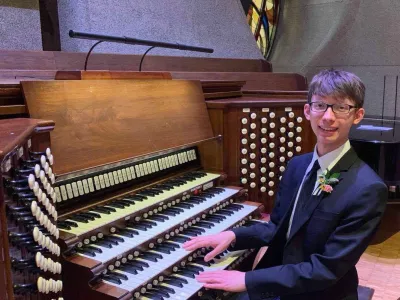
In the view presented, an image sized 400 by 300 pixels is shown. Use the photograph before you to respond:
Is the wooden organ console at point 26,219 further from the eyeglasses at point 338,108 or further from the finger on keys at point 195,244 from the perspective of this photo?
the eyeglasses at point 338,108

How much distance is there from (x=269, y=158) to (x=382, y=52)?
14.5 feet

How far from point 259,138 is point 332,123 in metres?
1.37

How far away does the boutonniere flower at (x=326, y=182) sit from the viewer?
Answer: 1.53 m

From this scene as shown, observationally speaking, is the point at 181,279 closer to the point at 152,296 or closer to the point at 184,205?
the point at 152,296

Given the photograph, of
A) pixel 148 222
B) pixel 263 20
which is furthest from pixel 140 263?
pixel 263 20

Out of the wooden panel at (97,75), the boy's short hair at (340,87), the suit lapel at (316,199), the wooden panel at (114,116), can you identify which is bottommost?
the suit lapel at (316,199)

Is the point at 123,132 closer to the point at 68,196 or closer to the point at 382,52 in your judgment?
the point at 68,196

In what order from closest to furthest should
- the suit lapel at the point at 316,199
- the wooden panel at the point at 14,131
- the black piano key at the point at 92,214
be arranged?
the wooden panel at the point at 14,131 → the suit lapel at the point at 316,199 → the black piano key at the point at 92,214

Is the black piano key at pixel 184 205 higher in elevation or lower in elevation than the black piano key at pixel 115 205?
lower

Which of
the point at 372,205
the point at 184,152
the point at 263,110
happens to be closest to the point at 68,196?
the point at 184,152

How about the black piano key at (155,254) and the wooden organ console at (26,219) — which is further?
the black piano key at (155,254)

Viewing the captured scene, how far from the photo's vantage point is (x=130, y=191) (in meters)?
2.11

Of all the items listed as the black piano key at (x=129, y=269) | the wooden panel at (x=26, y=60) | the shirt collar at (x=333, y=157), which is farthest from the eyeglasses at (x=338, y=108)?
the wooden panel at (x=26, y=60)

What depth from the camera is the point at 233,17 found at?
5.16 m
